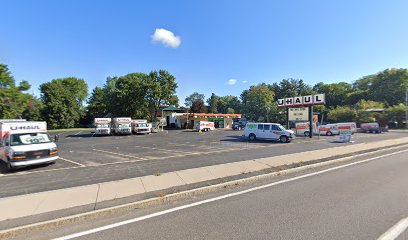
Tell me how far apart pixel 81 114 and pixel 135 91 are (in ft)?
90.3

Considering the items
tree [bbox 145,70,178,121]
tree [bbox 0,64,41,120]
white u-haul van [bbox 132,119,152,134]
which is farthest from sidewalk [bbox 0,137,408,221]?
tree [bbox 145,70,178,121]

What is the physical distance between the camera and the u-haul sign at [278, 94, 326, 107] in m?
28.8

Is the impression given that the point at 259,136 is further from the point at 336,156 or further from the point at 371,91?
the point at 371,91

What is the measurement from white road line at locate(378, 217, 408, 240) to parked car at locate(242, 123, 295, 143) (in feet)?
63.5

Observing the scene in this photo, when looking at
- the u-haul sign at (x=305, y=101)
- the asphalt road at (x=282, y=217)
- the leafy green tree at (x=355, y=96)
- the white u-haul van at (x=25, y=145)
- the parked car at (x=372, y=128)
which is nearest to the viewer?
the asphalt road at (x=282, y=217)

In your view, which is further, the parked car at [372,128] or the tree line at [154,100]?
the tree line at [154,100]

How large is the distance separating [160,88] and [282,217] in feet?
169

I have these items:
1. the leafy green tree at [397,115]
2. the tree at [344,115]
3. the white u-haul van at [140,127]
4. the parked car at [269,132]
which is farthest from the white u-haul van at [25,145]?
the leafy green tree at [397,115]

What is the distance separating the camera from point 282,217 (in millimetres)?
5059

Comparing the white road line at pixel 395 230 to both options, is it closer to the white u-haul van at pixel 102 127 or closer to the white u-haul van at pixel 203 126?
the white u-haul van at pixel 102 127

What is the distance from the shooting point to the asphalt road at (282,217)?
434 centimetres

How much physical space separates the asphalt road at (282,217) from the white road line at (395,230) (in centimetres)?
9

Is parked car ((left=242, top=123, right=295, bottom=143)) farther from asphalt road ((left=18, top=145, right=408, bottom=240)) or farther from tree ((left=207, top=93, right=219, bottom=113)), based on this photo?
tree ((left=207, top=93, right=219, bottom=113))

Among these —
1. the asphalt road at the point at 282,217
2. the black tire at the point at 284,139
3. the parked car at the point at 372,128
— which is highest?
the parked car at the point at 372,128
